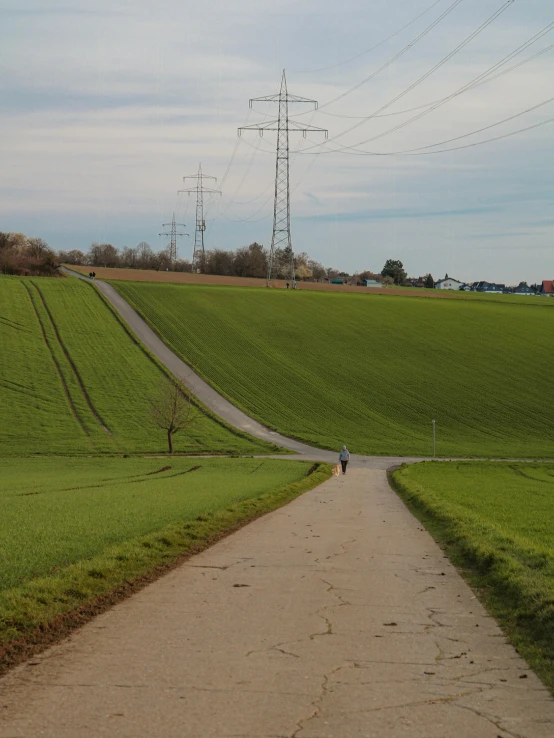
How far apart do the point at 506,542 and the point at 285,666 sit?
8.53m

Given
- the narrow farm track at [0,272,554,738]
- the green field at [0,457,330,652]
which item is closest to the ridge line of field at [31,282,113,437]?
the green field at [0,457,330,652]

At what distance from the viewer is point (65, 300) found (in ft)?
353

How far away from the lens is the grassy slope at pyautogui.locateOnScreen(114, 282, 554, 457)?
6762 cm

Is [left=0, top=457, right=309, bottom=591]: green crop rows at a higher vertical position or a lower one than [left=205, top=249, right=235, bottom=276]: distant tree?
lower

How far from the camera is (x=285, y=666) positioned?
7.63 meters

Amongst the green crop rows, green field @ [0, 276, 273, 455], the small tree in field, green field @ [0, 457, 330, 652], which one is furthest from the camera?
the small tree in field

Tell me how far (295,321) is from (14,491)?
80.9m

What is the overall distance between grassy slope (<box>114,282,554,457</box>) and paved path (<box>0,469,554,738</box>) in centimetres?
4841

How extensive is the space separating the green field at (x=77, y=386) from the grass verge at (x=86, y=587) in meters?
40.5

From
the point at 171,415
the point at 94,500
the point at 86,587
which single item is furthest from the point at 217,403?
the point at 86,587

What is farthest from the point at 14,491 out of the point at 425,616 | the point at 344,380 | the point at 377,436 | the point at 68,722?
the point at 344,380

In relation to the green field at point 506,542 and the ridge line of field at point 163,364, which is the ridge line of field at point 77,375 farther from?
the green field at point 506,542

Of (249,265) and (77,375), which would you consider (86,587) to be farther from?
(249,265)

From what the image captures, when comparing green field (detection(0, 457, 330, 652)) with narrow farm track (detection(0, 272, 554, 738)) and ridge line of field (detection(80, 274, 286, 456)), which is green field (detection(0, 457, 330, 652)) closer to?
narrow farm track (detection(0, 272, 554, 738))
